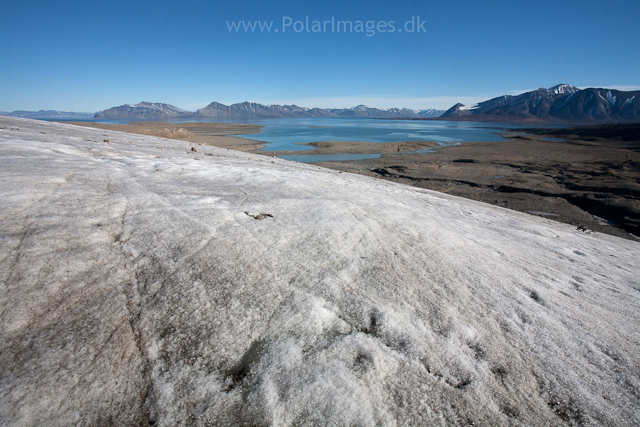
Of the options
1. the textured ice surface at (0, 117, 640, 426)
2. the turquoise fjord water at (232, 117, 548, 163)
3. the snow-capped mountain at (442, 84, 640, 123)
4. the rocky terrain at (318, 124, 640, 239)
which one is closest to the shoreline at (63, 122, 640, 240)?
the rocky terrain at (318, 124, 640, 239)

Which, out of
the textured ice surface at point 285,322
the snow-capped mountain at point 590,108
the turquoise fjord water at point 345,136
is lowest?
the turquoise fjord water at point 345,136

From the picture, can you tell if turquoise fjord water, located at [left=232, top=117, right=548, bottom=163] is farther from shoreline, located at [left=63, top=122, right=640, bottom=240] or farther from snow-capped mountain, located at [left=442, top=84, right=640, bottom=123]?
snow-capped mountain, located at [left=442, top=84, right=640, bottom=123]

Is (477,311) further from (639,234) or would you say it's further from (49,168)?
(639,234)

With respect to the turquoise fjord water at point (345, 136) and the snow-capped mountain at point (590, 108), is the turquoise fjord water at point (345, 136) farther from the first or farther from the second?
the snow-capped mountain at point (590, 108)

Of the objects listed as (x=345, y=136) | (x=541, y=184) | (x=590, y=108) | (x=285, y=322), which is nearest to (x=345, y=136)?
(x=345, y=136)

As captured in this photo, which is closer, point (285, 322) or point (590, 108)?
point (285, 322)

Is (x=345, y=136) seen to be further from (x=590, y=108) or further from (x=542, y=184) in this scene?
(x=590, y=108)

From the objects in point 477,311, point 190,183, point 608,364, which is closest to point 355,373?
point 477,311

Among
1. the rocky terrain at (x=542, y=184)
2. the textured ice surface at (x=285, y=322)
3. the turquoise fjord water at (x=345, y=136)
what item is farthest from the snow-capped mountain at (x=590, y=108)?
the textured ice surface at (x=285, y=322)
